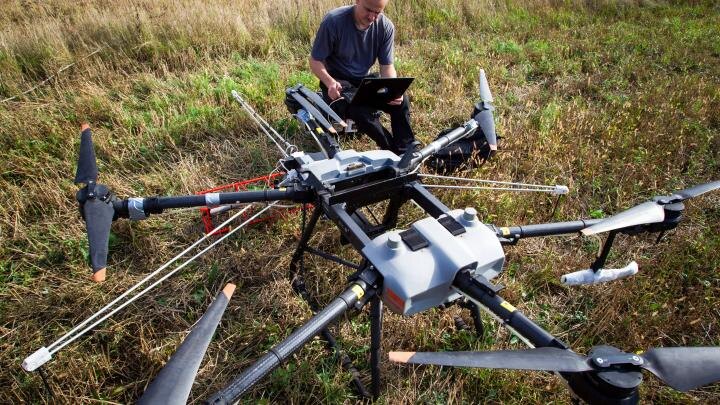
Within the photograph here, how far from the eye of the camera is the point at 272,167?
17.3 feet

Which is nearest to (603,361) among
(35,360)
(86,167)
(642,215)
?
(642,215)

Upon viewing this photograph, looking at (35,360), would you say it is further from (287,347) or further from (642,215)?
(642,215)

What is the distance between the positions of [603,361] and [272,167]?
4.24 metres

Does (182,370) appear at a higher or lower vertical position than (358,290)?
higher

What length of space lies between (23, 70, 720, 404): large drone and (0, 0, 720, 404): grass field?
0.51 metres

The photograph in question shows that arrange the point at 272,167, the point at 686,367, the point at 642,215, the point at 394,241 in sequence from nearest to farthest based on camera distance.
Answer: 1. the point at 686,367
2. the point at 394,241
3. the point at 642,215
4. the point at 272,167

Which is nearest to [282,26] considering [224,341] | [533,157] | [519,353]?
[533,157]

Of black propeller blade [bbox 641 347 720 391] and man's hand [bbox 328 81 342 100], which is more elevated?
man's hand [bbox 328 81 342 100]

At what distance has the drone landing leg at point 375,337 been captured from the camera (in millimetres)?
2658

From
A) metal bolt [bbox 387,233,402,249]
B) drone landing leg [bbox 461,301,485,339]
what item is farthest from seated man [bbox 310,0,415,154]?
metal bolt [bbox 387,233,402,249]

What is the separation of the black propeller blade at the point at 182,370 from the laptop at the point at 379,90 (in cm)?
243

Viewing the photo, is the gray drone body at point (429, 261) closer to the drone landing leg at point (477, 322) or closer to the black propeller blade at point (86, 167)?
the drone landing leg at point (477, 322)

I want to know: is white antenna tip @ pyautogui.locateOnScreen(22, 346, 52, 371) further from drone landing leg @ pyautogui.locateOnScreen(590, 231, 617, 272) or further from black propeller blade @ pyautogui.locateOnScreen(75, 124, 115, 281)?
drone landing leg @ pyautogui.locateOnScreen(590, 231, 617, 272)

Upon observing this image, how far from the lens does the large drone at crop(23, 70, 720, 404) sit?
178 cm
